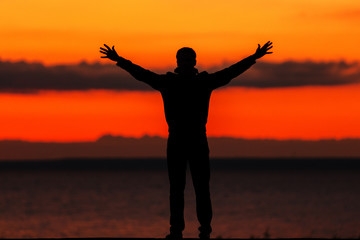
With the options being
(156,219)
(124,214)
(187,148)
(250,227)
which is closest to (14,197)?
(124,214)

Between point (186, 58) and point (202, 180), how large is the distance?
6.67 ft

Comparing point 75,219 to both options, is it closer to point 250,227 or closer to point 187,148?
point 250,227

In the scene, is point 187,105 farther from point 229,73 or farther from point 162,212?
point 162,212

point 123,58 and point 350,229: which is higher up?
point 123,58

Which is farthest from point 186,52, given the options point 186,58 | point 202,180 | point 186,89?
point 202,180

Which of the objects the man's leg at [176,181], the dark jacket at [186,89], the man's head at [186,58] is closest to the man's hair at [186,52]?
the man's head at [186,58]

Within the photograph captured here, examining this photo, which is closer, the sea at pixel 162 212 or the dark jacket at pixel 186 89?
the dark jacket at pixel 186 89

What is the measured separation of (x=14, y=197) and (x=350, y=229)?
219 feet

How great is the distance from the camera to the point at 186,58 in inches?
649

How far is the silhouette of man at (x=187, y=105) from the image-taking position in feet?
54.4

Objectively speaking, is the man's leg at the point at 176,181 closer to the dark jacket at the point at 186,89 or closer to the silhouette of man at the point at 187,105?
the silhouette of man at the point at 187,105

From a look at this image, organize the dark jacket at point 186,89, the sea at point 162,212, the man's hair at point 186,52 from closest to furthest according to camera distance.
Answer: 1. the man's hair at point 186,52
2. the dark jacket at point 186,89
3. the sea at point 162,212

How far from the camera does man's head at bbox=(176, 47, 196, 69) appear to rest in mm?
16422

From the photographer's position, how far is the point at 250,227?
88312mm
